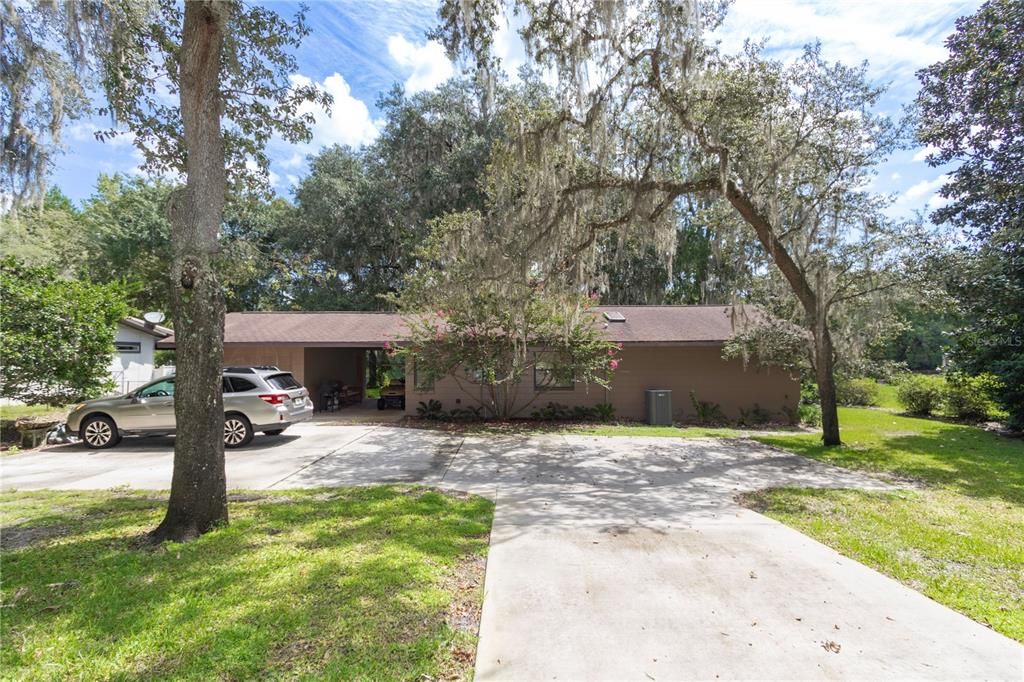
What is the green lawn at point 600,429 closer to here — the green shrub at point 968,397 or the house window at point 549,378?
the house window at point 549,378

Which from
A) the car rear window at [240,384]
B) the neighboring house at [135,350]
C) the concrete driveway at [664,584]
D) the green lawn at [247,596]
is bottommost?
the concrete driveway at [664,584]

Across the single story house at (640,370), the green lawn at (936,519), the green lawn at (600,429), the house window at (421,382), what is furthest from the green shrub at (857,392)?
the house window at (421,382)

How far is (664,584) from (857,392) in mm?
20080

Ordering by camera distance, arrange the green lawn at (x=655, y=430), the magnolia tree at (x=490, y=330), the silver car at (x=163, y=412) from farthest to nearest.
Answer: the green lawn at (x=655, y=430) < the magnolia tree at (x=490, y=330) < the silver car at (x=163, y=412)

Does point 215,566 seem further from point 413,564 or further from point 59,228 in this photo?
point 59,228

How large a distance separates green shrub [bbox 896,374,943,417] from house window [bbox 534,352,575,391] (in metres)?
11.7

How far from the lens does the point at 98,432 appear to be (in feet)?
31.7

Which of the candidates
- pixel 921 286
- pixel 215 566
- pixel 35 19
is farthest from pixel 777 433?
pixel 35 19

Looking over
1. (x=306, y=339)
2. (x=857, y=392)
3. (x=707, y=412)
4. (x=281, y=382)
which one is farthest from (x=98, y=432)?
(x=857, y=392)

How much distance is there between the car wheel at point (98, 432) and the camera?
962 centimetres

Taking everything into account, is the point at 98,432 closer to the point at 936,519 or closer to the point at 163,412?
the point at 163,412

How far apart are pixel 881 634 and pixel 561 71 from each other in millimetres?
8654

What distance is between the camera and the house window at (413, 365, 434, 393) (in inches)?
566

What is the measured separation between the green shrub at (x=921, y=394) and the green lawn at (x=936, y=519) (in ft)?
19.5
